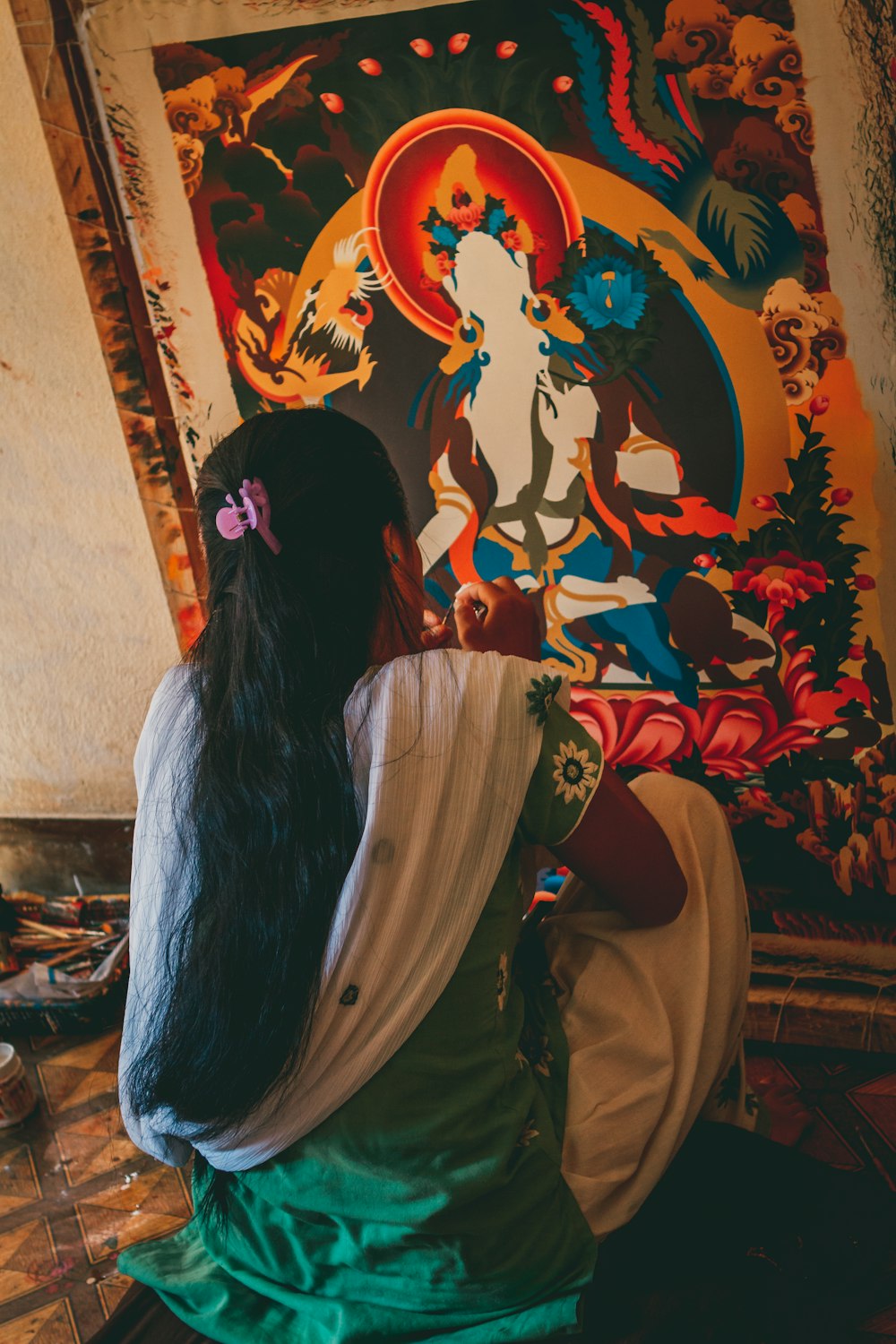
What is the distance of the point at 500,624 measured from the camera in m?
1.28

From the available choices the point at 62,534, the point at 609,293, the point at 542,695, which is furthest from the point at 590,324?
the point at 62,534

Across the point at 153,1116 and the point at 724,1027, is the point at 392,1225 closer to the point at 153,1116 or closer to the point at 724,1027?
the point at 153,1116

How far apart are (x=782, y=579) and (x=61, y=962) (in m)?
1.75

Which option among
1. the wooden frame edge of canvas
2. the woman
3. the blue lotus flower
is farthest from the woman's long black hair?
the wooden frame edge of canvas

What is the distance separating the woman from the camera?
98cm

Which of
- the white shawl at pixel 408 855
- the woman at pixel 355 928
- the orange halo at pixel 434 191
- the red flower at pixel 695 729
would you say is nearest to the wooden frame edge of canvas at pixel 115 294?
the orange halo at pixel 434 191

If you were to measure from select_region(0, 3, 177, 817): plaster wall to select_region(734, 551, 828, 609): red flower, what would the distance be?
46.6 inches

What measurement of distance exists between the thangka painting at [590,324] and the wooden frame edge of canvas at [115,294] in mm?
55

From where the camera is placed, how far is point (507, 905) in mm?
1081

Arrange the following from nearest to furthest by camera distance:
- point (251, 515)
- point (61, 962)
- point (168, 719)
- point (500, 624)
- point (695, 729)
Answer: point (251, 515), point (168, 719), point (500, 624), point (695, 729), point (61, 962)

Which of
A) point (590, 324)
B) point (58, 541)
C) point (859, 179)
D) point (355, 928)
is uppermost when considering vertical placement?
point (859, 179)

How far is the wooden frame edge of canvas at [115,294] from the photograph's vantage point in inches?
68.1

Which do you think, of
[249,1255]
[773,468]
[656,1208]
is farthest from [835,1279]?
[773,468]

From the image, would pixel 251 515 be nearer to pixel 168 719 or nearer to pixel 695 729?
pixel 168 719
